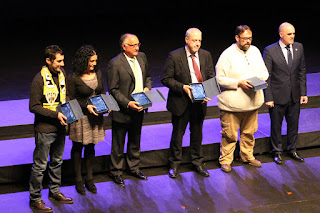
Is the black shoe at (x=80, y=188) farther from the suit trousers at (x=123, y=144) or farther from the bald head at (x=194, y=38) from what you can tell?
the bald head at (x=194, y=38)

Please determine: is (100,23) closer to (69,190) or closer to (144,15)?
(144,15)

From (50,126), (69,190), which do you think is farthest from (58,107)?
(69,190)

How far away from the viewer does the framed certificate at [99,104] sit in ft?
16.7

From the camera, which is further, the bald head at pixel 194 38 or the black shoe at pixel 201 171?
the black shoe at pixel 201 171

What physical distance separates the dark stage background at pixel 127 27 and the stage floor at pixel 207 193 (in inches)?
98.4

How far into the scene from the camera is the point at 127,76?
5.43 m

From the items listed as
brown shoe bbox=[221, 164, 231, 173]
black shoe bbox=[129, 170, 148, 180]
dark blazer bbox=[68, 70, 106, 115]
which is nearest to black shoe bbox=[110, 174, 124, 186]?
black shoe bbox=[129, 170, 148, 180]

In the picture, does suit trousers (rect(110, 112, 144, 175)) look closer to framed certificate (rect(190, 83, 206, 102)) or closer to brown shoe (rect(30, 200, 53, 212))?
framed certificate (rect(190, 83, 206, 102))

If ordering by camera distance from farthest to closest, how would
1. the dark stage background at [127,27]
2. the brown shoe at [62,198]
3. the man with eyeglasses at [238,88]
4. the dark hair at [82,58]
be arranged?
1. the dark stage background at [127,27]
2. the man with eyeglasses at [238,88]
3. the brown shoe at [62,198]
4. the dark hair at [82,58]

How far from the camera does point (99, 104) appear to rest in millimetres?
5133

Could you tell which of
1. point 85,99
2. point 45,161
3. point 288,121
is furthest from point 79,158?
point 288,121

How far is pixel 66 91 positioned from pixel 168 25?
7.04 meters

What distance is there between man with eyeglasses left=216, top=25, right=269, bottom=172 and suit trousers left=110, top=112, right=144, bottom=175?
0.96 meters

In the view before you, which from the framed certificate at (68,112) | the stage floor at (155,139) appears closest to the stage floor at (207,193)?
the stage floor at (155,139)
